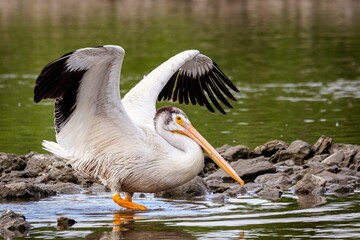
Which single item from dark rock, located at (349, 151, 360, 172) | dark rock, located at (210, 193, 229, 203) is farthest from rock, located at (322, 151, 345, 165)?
dark rock, located at (210, 193, 229, 203)

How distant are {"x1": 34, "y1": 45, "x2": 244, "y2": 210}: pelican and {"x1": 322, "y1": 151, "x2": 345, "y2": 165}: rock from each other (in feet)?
8.83

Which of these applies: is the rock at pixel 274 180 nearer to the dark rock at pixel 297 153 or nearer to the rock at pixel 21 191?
the dark rock at pixel 297 153

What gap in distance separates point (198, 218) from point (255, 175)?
8.67 feet

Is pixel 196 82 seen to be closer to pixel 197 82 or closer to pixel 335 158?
pixel 197 82

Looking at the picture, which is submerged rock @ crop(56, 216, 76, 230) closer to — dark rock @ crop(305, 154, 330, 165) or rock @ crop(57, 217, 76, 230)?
rock @ crop(57, 217, 76, 230)

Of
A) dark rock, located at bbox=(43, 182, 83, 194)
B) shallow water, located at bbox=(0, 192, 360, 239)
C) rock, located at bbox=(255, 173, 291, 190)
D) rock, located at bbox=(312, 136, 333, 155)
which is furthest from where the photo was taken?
rock, located at bbox=(312, 136, 333, 155)

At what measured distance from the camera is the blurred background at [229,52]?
57.1 ft

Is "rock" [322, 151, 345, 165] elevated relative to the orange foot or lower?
lower

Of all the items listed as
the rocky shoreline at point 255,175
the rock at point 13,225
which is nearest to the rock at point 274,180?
the rocky shoreline at point 255,175

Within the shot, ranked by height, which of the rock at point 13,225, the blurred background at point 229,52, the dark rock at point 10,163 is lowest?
the blurred background at point 229,52

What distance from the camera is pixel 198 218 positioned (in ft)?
34.2

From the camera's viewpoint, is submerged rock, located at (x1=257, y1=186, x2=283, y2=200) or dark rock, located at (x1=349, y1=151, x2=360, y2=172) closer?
submerged rock, located at (x1=257, y1=186, x2=283, y2=200)

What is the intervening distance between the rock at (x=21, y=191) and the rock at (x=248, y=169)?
6.92ft

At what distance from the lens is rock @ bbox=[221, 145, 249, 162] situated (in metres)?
13.9
